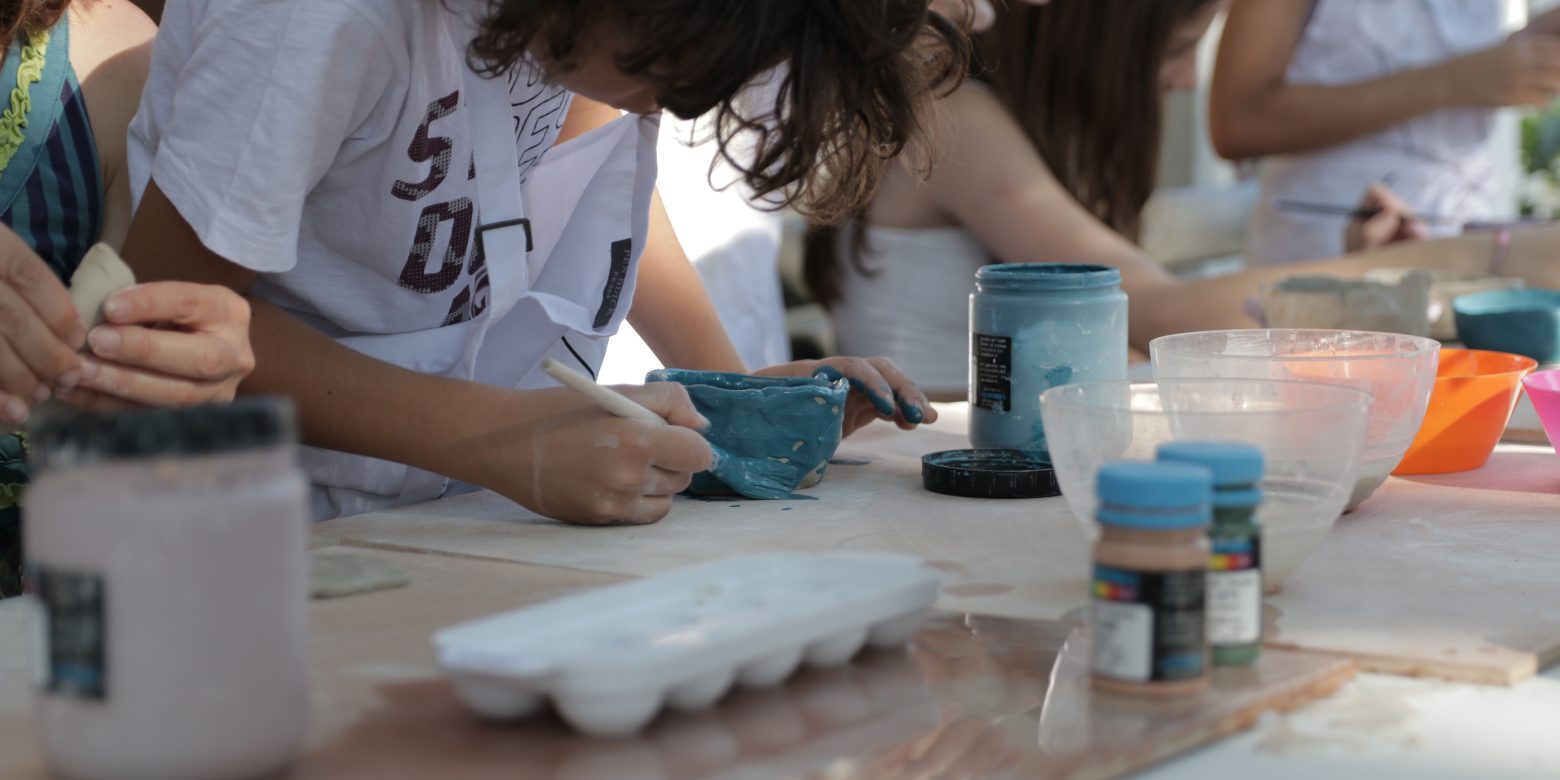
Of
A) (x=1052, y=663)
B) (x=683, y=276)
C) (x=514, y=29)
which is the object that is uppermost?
(x=514, y=29)

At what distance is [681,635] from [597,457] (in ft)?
1.52

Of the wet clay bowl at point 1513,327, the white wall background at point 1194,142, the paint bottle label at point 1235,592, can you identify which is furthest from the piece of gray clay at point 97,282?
the white wall background at point 1194,142

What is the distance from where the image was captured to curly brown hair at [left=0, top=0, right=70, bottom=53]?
1.43 m

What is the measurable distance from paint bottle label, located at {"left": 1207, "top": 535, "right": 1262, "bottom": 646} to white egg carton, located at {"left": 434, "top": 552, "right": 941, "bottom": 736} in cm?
16

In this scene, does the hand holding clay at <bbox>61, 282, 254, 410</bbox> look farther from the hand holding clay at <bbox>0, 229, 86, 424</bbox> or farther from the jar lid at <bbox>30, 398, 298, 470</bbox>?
the jar lid at <bbox>30, 398, 298, 470</bbox>

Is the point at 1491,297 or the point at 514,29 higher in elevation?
the point at 514,29

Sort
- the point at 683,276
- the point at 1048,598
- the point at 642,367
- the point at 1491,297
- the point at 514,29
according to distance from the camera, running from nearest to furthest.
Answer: the point at 1048,598
the point at 514,29
the point at 683,276
the point at 1491,297
the point at 642,367

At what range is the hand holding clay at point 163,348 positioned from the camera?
1064mm

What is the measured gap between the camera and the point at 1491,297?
81.4 inches

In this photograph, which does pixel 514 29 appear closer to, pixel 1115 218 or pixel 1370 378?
pixel 1370 378

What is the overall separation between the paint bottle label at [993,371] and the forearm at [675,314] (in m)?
0.43

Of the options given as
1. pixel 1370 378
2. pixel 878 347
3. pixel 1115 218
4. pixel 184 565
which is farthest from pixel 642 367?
pixel 184 565

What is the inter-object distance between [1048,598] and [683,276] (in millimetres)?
980

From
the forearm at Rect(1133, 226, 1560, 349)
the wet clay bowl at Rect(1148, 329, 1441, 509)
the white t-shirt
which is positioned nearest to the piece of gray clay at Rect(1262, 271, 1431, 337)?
the forearm at Rect(1133, 226, 1560, 349)
